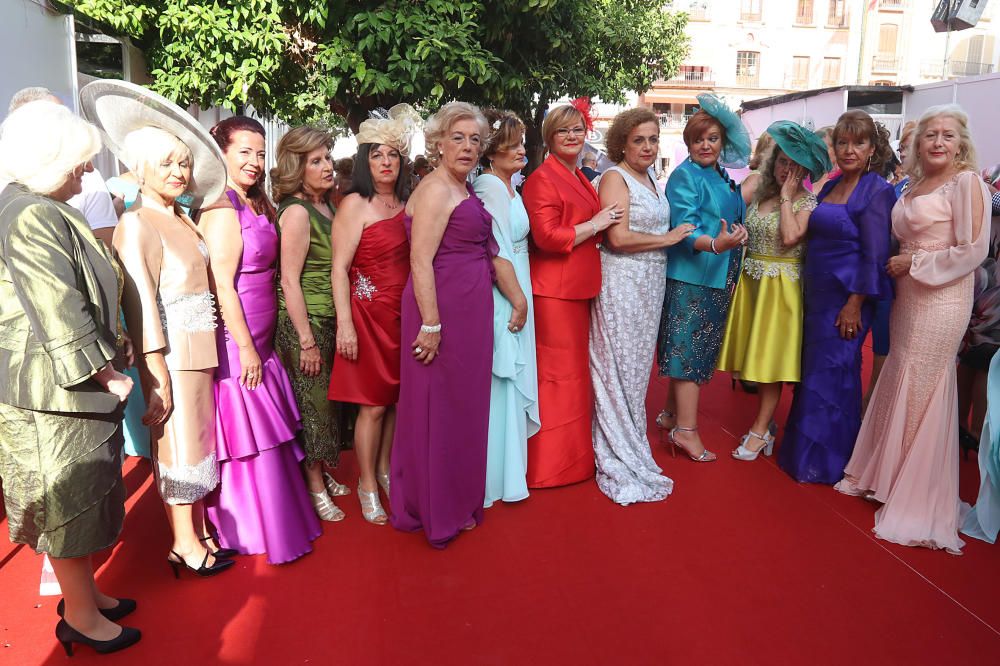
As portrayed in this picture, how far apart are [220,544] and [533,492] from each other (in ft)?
4.92

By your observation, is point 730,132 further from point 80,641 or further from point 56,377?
point 80,641

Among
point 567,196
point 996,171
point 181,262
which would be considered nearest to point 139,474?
point 181,262

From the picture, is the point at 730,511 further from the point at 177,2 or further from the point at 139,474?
the point at 177,2

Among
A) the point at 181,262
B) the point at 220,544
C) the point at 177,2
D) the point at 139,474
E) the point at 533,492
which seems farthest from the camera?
the point at 177,2

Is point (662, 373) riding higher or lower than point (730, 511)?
higher

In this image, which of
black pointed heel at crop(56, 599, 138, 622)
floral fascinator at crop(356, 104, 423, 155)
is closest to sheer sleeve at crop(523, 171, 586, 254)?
floral fascinator at crop(356, 104, 423, 155)

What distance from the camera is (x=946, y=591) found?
2809 millimetres

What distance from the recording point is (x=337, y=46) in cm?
614

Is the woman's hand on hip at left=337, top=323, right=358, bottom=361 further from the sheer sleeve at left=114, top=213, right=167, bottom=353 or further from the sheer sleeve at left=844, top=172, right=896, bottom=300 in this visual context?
the sheer sleeve at left=844, top=172, right=896, bottom=300

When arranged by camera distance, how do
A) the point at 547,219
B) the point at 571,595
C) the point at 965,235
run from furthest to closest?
the point at 547,219 → the point at 965,235 → the point at 571,595

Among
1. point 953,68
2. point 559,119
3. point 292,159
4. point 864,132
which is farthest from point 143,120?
point 953,68

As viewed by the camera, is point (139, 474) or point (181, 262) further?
point (139, 474)

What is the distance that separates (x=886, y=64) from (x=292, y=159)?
140ft

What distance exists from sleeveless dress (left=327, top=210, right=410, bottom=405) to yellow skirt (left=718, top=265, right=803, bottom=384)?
6.56 ft
